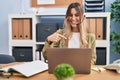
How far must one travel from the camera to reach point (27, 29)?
295cm

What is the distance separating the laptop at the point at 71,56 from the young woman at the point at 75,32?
19.9 inches

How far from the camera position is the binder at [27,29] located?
2.95 m

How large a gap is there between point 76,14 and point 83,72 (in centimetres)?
66

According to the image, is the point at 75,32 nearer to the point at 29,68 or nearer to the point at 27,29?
the point at 29,68

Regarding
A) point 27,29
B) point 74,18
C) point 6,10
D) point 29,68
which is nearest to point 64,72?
point 29,68

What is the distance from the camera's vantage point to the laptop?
1366 mm

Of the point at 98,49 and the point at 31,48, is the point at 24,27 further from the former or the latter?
the point at 98,49

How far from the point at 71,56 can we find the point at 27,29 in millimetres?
1673

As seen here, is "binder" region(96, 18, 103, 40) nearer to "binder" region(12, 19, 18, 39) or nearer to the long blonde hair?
the long blonde hair

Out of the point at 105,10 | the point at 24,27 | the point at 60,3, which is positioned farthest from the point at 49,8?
the point at 105,10

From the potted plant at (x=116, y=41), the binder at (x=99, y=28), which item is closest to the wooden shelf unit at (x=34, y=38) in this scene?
the binder at (x=99, y=28)

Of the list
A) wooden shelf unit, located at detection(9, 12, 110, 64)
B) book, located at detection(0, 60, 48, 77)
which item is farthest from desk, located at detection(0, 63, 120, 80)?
wooden shelf unit, located at detection(9, 12, 110, 64)

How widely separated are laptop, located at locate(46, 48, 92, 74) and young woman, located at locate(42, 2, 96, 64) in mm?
505

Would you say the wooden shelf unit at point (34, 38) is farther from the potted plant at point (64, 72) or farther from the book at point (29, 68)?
the potted plant at point (64, 72)
